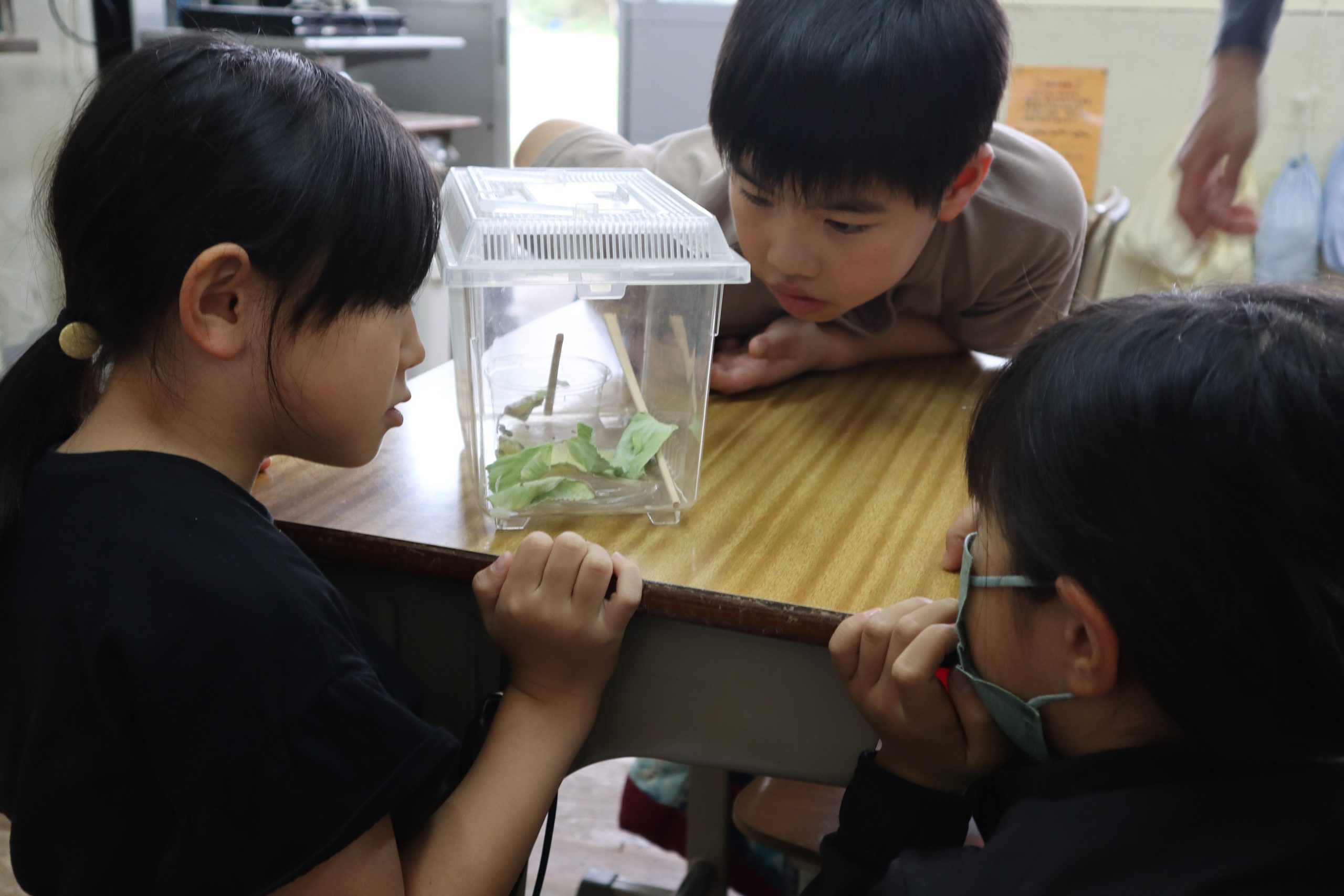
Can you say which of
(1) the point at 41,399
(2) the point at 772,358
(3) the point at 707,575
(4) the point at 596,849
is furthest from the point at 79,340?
(4) the point at 596,849

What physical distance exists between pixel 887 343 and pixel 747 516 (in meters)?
0.51

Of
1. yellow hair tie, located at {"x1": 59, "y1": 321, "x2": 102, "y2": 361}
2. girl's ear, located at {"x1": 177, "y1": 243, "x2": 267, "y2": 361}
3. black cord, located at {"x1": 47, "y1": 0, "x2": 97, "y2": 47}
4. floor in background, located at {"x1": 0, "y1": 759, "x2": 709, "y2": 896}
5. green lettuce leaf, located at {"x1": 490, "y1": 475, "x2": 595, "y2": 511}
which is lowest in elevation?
floor in background, located at {"x1": 0, "y1": 759, "x2": 709, "y2": 896}

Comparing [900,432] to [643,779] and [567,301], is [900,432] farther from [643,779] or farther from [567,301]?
[643,779]

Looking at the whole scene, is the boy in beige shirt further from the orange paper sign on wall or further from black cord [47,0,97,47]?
the orange paper sign on wall

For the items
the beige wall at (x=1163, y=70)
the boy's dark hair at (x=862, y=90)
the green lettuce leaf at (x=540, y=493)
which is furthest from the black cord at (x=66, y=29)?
the beige wall at (x=1163, y=70)

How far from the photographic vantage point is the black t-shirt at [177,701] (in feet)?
1.94

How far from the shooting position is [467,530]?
2.70 ft

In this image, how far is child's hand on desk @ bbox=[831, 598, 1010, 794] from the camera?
691 millimetres

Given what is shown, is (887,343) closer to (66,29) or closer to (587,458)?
(587,458)

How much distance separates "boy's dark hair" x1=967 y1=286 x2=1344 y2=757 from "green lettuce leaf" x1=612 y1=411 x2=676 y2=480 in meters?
0.33

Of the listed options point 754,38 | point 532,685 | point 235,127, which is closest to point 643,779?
point 532,685

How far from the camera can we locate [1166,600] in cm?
54

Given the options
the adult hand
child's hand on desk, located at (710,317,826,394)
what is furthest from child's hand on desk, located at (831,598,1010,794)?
the adult hand

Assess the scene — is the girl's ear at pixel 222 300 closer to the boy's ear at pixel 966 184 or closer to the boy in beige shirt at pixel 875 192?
the boy in beige shirt at pixel 875 192
